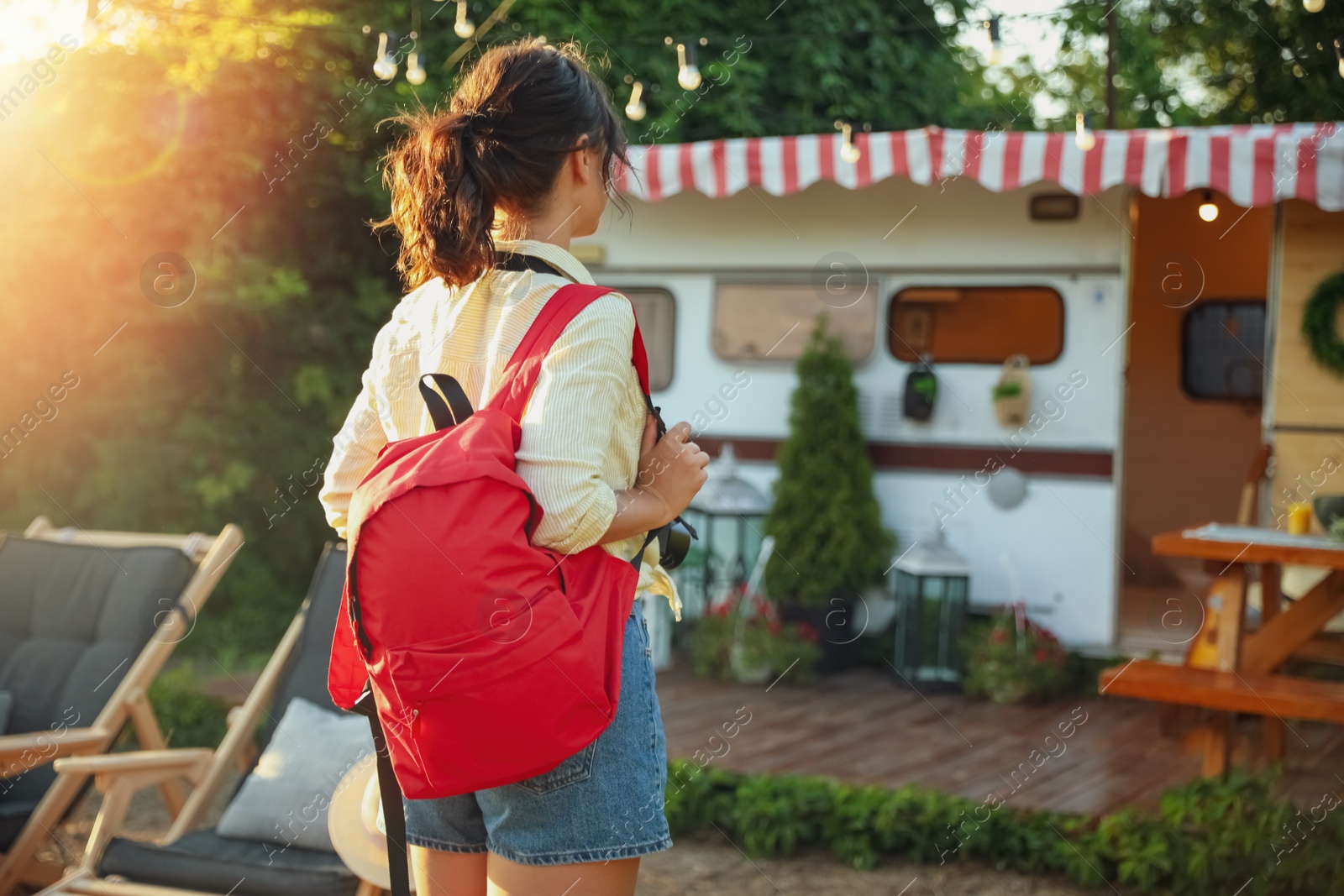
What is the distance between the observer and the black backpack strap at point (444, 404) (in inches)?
52.8

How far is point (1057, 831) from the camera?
3.94 metres

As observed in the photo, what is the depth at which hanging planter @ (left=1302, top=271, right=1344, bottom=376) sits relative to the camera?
19.1ft

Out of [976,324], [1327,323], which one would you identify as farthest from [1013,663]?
[1327,323]

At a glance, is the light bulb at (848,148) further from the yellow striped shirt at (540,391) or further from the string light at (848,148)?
the yellow striped shirt at (540,391)

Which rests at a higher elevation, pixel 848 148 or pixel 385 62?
pixel 385 62

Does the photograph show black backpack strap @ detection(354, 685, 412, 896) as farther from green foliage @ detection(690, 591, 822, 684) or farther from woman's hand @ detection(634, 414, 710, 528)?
green foliage @ detection(690, 591, 822, 684)

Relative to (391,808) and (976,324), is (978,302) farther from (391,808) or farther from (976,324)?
(391,808)

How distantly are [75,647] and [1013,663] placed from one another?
4.25 m

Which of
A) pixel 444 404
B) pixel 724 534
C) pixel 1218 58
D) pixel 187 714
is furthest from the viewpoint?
pixel 1218 58

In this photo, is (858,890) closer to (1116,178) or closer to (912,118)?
(1116,178)

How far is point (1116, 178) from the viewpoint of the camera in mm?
5555

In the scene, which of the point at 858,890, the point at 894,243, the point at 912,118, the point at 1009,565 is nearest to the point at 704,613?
the point at 1009,565

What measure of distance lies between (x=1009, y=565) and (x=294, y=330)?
4634mm

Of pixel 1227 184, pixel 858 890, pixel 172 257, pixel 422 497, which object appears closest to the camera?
pixel 422 497
